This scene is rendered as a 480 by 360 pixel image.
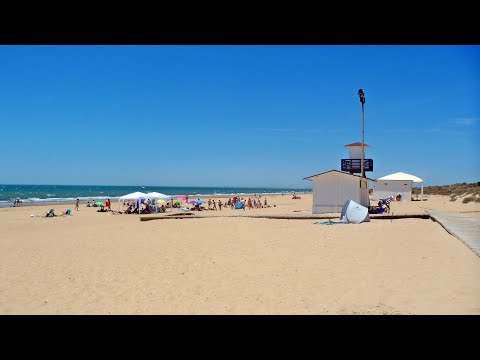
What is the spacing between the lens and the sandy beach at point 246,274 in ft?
19.0

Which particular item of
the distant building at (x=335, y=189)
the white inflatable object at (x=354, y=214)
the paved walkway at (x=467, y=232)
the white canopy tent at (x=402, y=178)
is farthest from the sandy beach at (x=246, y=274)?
the white canopy tent at (x=402, y=178)

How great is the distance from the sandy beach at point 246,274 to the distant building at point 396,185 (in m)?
23.0

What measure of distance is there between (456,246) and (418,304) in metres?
5.06

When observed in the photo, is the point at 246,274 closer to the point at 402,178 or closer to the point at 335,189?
the point at 335,189

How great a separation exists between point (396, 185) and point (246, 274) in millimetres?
30899

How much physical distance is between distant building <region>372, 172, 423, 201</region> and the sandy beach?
75.4ft

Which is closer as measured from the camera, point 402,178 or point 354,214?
point 354,214

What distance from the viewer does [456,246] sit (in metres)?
9.87

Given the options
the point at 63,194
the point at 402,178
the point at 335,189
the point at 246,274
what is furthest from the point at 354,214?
the point at 63,194

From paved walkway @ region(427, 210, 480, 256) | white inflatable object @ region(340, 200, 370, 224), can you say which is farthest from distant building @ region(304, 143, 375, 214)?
paved walkway @ region(427, 210, 480, 256)

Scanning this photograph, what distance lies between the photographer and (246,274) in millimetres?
7895
